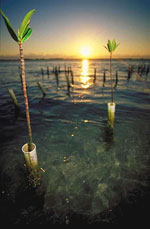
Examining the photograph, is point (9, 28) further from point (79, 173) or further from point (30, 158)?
point (79, 173)

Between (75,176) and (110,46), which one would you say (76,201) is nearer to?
(75,176)

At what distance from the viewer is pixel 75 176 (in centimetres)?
464

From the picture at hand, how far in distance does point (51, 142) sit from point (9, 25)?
5.65 m

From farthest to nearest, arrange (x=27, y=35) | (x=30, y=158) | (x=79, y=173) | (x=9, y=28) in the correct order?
(x=79, y=173), (x=30, y=158), (x=27, y=35), (x=9, y=28)

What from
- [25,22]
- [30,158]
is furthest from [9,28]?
[30,158]

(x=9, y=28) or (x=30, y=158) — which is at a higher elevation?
(x=9, y=28)

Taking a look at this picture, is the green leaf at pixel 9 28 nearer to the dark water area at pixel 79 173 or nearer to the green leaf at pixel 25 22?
the green leaf at pixel 25 22

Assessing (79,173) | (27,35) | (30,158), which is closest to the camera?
(27,35)

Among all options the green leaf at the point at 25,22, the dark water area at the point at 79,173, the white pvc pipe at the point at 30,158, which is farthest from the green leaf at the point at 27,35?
the dark water area at the point at 79,173

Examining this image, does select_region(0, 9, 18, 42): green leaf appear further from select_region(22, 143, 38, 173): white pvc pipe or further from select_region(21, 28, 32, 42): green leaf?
select_region(22, 143, 38, 173): white pvc pipe

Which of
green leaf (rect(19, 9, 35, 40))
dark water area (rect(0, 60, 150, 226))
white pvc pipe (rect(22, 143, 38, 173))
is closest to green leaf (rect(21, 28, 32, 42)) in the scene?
green leaf (rect(19, 9, 35, 40))

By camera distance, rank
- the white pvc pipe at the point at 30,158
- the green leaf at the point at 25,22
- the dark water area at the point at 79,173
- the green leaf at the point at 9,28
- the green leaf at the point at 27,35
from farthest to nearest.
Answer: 1. the dark water area at the point at 79,173
2. the white pvc pipe at the point at 30,158
3. the green leaf at the point at 27,35
4. the green leaf at the point at 25,22
5. the green leaf at the point at 9,28

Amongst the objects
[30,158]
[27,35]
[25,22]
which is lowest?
[30,158]

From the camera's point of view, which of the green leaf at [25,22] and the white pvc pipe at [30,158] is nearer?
the green leaf at [25,22]
